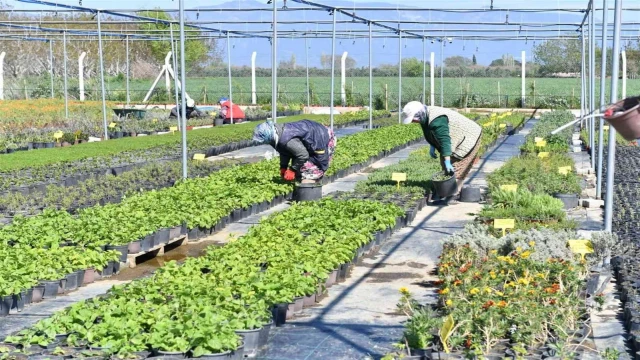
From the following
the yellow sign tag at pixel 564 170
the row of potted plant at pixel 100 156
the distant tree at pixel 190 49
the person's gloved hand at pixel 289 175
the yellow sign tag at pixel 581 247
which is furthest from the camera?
the distant tree at pixel 190 49

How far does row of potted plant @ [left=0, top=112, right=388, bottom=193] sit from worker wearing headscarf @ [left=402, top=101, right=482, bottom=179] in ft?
17.3

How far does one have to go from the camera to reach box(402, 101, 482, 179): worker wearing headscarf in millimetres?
11875

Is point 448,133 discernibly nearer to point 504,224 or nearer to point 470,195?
point 470,195

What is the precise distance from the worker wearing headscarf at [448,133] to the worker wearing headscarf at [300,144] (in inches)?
44.7

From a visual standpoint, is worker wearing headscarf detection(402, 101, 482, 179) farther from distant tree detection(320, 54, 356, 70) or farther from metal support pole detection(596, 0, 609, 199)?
distant tree detection(320, 54, 356, 70)

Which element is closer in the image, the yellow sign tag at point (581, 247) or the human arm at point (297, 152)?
the yellow sign tag at point (581, 247)

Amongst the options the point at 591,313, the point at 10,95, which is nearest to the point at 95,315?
the point at 591,313

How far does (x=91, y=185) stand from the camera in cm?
1298

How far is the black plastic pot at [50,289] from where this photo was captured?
24.6ft

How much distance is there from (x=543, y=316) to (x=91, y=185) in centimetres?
846

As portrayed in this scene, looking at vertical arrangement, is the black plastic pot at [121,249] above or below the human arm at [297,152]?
below

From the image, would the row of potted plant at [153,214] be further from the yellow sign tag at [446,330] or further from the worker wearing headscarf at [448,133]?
the yellow sign tag at [446,330]

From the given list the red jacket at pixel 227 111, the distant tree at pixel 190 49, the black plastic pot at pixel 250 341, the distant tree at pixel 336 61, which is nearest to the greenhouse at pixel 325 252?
the black plastic pot at pixel 250 341

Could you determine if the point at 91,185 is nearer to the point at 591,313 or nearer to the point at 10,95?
the point at 591,313
